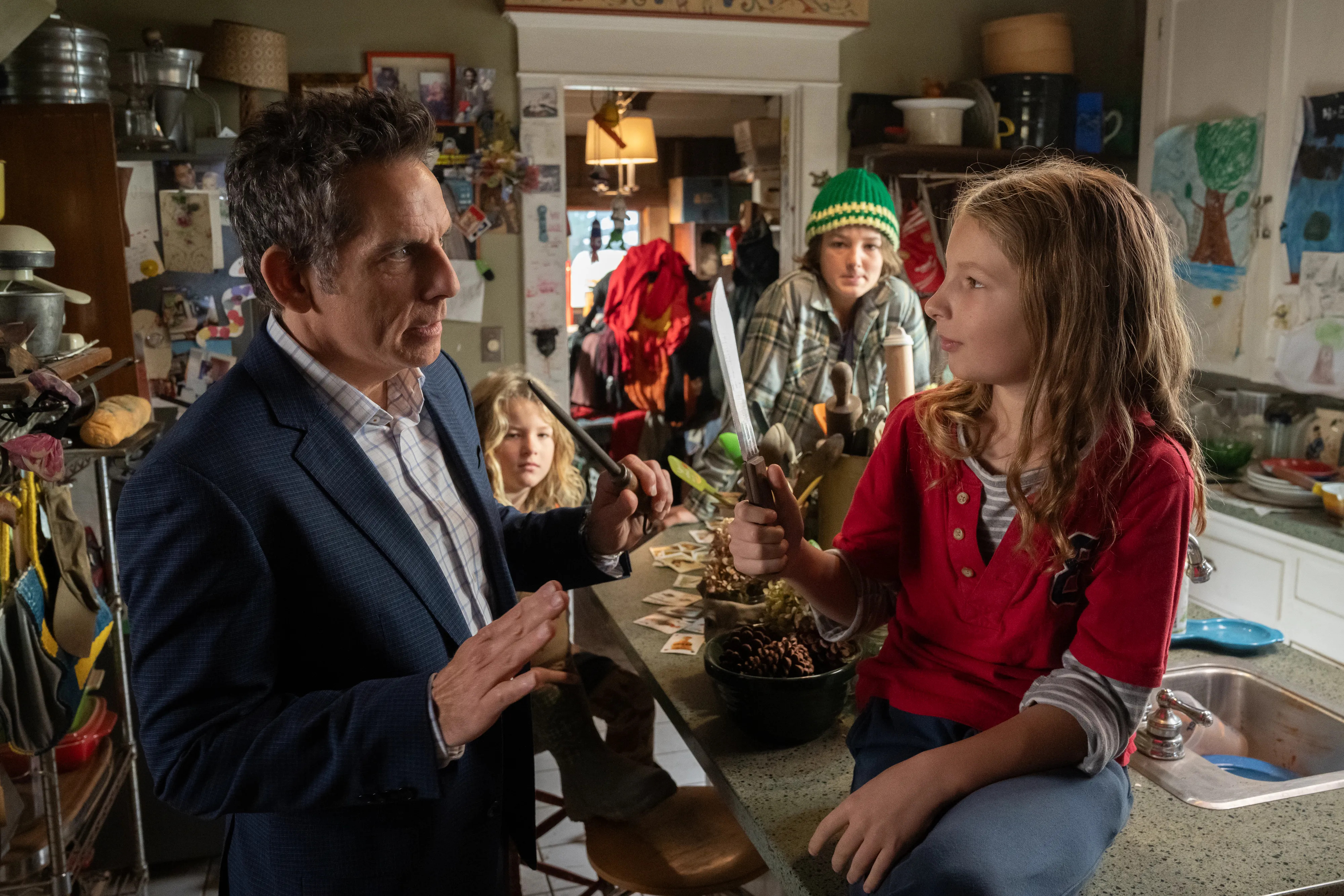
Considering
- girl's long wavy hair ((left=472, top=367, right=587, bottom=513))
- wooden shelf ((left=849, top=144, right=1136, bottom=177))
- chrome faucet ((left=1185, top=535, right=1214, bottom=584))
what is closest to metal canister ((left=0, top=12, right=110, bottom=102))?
girl's long wavy hair ((left=472, top=367, right=587, bottom=513))

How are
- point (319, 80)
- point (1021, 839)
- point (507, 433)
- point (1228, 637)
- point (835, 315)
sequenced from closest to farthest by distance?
point (1021, 839)
point (1228, 637)
point (507, 433)
point (835, 315)
point (319, 80)

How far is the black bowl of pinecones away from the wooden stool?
0.28 meters

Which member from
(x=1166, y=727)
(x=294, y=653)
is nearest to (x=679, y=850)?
(x=1166, y=727)

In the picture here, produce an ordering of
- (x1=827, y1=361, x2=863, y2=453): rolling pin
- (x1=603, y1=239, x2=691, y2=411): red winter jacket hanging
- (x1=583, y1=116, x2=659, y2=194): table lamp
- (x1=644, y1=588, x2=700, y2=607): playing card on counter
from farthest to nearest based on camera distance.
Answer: (x1=583, y1=116, x2=659, y2=194): table lamp → (x1=603, y1=239, x2=691, y2=411): red winter jacket hanging → (x1=644, y1=588, x2=700, y2=607): playing card on counter → (x1=827, y1=361, x2=863, y2=453): rolling pin

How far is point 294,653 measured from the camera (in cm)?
107

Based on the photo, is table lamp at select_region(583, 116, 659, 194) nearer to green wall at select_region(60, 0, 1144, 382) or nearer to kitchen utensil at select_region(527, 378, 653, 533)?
green wall at select_region(60, 0, 1144, 382)

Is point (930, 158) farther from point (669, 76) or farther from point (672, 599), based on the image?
point (672, 599)

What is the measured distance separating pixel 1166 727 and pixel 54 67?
9.81 feet

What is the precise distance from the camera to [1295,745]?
153 cm

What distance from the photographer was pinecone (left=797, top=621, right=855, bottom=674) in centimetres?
138

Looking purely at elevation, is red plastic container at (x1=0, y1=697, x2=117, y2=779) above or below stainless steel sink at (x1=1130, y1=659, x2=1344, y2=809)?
below

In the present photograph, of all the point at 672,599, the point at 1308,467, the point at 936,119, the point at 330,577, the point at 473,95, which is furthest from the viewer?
the point at 936,119

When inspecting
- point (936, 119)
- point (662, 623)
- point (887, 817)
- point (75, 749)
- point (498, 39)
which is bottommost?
point (75, 749)

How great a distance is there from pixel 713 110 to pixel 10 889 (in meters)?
5.82
